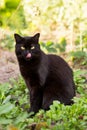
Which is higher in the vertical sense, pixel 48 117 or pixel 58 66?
pixel 58 66

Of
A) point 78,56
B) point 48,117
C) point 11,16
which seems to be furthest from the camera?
point 11,16

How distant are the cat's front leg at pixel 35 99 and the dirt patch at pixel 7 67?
3.75 feet

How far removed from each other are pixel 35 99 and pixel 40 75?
278 mm

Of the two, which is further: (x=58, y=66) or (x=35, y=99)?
(x=58, y=66)

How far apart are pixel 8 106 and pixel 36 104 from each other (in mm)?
1403

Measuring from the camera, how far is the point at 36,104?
4684 millimetres

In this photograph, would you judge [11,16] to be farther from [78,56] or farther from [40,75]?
[40,75]

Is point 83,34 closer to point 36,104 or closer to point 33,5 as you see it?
point 33,5

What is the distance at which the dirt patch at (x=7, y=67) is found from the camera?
595 cm

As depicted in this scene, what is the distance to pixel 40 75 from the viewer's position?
4590 millimetres

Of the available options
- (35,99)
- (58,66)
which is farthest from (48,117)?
(58,66)

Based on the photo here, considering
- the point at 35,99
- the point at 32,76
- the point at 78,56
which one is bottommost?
the point at 78,56

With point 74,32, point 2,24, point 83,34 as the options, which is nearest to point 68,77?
point 83,34

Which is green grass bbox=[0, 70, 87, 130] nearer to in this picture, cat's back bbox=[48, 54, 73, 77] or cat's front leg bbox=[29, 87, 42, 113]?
cat's front leg bbox=[29, 87, 42, 113]
